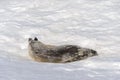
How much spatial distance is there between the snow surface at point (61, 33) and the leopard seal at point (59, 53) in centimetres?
15

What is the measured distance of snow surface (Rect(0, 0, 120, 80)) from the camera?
5453 millimetres

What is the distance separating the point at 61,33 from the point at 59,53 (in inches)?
A: 59.0

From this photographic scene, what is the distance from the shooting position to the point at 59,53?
253 inches

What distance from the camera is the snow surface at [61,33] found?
5.45 meters

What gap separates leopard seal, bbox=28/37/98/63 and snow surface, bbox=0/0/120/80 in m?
0.15

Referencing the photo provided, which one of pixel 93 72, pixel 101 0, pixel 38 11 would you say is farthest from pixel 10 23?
pixel 93 72

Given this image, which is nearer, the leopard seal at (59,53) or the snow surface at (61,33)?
the snow surface at (61,33)

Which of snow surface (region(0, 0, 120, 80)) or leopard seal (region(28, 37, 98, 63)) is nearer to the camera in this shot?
snow surface (region(0, 0, 120, 80))

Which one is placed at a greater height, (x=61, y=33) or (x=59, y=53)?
(x=61, y=33)

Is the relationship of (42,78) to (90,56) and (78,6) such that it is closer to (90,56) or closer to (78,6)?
(90,56)

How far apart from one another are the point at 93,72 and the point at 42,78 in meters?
0.77

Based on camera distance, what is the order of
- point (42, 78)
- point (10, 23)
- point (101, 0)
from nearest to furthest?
1. point (42, 78)
2. point (10, 23)
3. point (101, 0)

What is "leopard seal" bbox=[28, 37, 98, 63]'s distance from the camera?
20.8 ft

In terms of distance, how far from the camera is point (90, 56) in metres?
6.45
